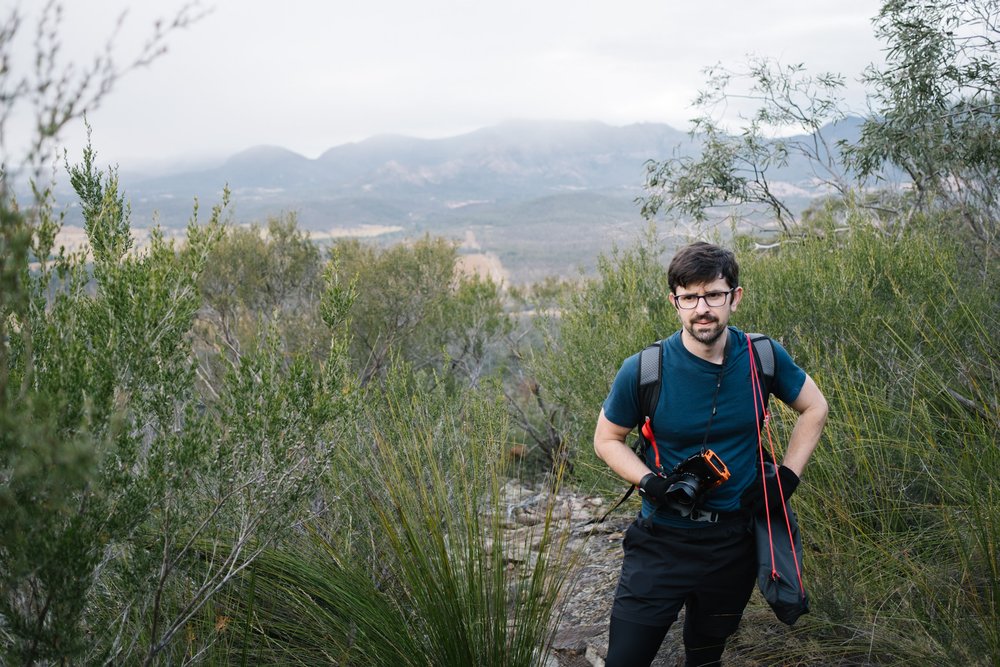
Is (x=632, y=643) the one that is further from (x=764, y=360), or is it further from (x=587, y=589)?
(x=587, y=589)

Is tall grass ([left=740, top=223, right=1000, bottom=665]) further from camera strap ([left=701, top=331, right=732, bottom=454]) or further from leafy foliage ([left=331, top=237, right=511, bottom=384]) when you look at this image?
leafy foliage ([left=331, top=237, right=511, bottom=384])

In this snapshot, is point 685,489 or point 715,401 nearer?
point 685,489

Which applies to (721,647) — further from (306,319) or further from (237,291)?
(237,291)

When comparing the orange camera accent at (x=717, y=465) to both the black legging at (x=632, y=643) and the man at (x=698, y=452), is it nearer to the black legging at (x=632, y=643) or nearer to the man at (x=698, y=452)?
the man at (x=698, y=452)

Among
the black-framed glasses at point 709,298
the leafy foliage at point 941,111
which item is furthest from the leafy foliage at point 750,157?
the black-framed glasses at point 709,298

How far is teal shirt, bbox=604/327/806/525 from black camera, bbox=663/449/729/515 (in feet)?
0.24

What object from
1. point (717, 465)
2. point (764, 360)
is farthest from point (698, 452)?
point (764, 360)

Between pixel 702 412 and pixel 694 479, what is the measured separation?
9.2 inches

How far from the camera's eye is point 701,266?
7.69 feet

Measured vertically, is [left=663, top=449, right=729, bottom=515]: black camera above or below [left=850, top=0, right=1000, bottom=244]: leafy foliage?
below

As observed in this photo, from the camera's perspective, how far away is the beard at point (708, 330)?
7.68 ft

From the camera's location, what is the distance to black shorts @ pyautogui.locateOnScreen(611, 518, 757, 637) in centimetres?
235

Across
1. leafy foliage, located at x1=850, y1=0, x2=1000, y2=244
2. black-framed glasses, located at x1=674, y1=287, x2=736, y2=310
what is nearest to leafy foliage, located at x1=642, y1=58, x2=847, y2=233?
leafy foliage, located at x1=850, y1=0, x2=1000, y2=244

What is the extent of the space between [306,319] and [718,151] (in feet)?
24.7
